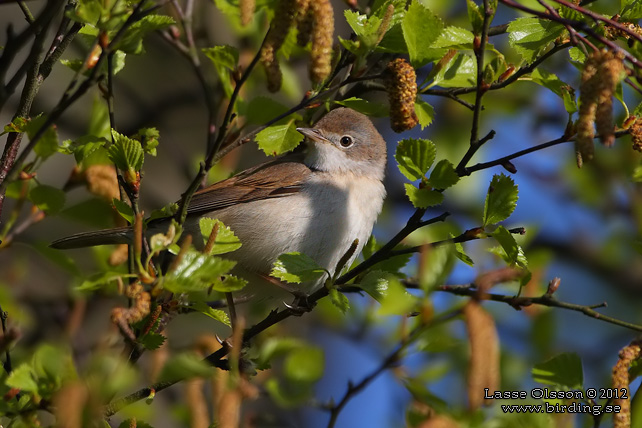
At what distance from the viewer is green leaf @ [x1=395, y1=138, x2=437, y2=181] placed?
2.43m

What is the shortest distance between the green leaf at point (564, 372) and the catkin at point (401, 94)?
0.96 meters

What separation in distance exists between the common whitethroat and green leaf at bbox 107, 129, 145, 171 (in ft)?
2.98

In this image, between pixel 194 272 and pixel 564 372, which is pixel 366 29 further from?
pixel 564 372

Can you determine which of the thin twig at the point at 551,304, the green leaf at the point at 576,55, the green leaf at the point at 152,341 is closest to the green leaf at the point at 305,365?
the green leaf at the point at 152,341

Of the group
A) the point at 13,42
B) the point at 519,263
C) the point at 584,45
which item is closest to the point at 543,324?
the point at 519,263

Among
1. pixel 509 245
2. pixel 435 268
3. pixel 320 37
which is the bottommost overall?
pixel 509 245

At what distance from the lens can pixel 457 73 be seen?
274 cm

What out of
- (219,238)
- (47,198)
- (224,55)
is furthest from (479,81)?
(47,198)

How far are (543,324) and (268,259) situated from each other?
1418 mm

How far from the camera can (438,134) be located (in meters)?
6.46

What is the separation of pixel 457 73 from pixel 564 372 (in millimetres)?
1157

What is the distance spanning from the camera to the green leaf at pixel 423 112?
2.54 metres

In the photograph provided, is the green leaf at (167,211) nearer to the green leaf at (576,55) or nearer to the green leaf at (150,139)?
the green leaf at (150,139)

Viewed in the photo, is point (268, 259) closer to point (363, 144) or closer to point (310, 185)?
point (310, 185)
